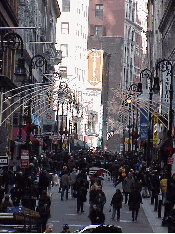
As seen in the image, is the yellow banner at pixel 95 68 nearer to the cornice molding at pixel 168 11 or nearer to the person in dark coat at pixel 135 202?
the cornice molding at pixel 168 11

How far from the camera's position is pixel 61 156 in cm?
6750

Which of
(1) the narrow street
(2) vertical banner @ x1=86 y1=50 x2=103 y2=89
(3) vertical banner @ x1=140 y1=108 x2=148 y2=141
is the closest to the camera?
(1) the narrow street

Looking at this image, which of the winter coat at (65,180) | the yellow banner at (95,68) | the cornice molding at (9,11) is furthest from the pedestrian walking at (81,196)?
the yellow banner at (95,68)

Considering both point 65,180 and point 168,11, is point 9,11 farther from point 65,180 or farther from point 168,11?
point 65,180

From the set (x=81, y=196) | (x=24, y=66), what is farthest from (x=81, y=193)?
(x=24, y=66)

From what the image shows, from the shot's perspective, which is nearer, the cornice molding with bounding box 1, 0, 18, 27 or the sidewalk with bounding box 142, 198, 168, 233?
the sidewalk with bounding box 142, 198, 168, 233

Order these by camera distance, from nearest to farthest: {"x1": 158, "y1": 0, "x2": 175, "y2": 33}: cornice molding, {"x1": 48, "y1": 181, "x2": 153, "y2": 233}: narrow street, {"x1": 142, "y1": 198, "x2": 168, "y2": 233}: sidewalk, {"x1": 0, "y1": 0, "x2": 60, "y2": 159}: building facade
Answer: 1. {"x1": 48, "y1": 181, "x2": 153, "y2": 233}: narrow street
2. {"x1": 142, "y1": 198, "x2": 168, "y2": 233}: sidewalk
3. {"x1": 0, "y1": 0, "x2": 60, "y2": 159}: building facade
4. {"x1": 158, "y1": 0, "x2": 175, "y2": 33}: cornice molding

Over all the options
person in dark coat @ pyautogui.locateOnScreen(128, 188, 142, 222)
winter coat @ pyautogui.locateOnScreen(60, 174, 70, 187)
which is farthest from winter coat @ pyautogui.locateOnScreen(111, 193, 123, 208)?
winter coat @ pyautogui.locateOnScreen(60, 174, 70, 187)

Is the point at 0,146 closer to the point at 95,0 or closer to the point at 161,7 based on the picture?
the point at 161,7

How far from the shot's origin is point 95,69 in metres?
164

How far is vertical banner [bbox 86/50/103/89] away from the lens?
162 m

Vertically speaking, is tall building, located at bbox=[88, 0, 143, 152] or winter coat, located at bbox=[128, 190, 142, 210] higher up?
tall building, located at bbox=[88, 0, 143, 152]

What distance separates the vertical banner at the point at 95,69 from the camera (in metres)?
162

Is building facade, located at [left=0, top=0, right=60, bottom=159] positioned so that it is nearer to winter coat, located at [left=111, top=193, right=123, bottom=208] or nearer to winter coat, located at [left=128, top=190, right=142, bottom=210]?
winter coat, located at [left=111, top=193, right=123, bottom=208]
